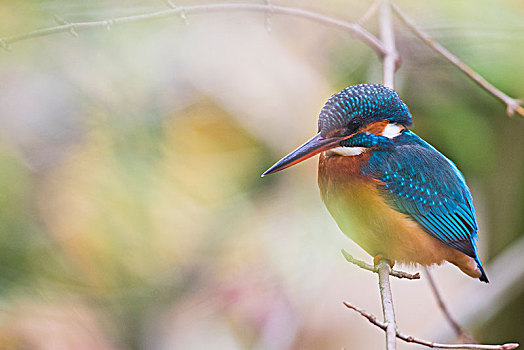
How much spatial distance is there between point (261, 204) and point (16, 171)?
2.64 feet

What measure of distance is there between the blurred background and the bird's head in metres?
0.84

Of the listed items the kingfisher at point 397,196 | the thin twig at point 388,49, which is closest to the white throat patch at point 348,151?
the kingfisher at point 397,196

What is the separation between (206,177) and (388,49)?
37.0 inches

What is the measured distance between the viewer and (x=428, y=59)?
2373 mm

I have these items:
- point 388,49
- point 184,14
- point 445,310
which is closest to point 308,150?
point 184,14

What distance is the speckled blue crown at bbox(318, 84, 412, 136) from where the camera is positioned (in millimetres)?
1133

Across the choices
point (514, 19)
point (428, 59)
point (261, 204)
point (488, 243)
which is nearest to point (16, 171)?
point (261, 204)

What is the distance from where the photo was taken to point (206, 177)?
7.54 feet

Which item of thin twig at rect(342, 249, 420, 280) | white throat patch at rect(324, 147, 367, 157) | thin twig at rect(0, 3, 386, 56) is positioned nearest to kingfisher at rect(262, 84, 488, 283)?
white throat patch at rect(324, 147, 367, 157)

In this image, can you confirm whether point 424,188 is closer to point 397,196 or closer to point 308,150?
point 397,196

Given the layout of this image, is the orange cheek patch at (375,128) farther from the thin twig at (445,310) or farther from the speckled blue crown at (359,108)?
the thin twig at (445,310)

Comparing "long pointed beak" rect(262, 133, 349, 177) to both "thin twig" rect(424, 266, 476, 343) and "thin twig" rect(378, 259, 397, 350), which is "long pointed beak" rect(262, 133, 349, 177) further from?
"thin twig" rect(424, 266, 476, 343)

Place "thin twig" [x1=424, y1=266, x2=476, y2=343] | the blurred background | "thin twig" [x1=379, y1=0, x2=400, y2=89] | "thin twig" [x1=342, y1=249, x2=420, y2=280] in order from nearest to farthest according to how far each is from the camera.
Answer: "thin twig" [x1=342, y1=249, x2=420, y2=280], "thin twig" [x1=379, y1=0, x2=400, y2=89], "thin twig" [x1=424, y1=266, x2=476, y2=343], the blurred background

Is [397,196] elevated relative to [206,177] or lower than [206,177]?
elevated
